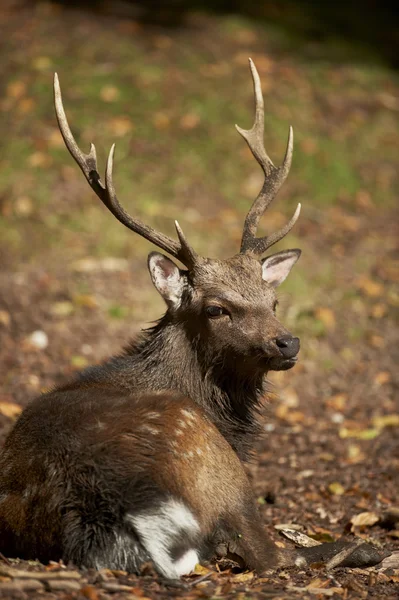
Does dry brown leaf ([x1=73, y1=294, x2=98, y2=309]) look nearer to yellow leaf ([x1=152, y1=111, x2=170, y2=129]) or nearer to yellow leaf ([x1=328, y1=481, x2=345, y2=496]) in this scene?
yellow leaf ([x1=328, y1=481, x2=345, y2=496])

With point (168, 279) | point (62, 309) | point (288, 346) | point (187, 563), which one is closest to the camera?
point (187, 563)

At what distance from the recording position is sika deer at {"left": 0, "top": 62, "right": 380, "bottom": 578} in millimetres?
3795

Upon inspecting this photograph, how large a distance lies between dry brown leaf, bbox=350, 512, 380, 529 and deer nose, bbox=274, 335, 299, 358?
4.68 feet

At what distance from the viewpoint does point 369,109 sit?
13211mm

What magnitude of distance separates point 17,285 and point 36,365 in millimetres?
1315

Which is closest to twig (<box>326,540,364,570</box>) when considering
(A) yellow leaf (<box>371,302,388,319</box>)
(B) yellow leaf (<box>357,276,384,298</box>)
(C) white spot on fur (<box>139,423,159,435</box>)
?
(C) white spot on fur (<box>139,423,159,435</box>)

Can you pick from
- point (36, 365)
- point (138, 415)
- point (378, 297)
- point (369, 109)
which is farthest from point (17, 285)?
point (369, 109)

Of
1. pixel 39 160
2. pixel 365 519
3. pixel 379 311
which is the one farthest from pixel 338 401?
pixel 39 160

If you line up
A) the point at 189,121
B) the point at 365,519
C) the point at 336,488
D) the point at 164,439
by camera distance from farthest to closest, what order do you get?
1. the point at 189,121
2. the point at 336,488
3. the point at 365,519
4. the point at 164,439

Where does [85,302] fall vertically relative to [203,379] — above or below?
below

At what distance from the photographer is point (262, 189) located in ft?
18.6

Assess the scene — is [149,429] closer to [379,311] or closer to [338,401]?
[338,401]

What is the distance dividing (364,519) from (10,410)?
277 centimetres

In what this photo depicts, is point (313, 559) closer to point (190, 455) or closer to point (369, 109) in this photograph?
point (190, 455)
